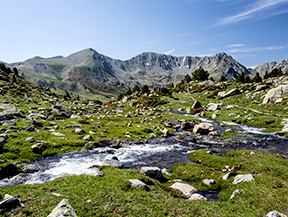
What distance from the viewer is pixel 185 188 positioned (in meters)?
20.1

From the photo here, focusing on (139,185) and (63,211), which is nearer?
(63,211)

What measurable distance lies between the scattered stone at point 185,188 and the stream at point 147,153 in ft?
25.7

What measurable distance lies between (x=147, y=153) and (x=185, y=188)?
16994mm

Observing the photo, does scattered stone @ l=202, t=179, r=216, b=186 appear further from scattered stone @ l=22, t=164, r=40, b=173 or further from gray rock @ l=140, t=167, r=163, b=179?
scattered stone @ l=22, t=164, r=40, b=173

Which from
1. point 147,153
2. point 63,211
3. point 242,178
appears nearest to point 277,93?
point 242,178

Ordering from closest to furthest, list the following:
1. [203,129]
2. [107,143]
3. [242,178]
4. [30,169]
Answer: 1. [242,178]
2. [30,169]
3. [107,143]
4. [203,129]

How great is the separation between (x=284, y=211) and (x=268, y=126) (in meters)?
52.8

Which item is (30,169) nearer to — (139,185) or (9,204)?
(9,204)

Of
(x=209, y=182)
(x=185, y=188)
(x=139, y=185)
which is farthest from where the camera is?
(x=209, y=182)

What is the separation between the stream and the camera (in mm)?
25414

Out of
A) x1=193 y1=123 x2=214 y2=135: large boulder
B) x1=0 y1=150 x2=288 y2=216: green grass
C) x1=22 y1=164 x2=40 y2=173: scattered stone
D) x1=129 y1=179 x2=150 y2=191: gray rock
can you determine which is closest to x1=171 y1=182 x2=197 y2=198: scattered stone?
x1=0 y1=150 x2=288 y2=216: green grass

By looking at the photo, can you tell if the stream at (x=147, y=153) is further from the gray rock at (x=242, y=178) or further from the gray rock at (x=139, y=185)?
the gray rock at (x=242, y=178)

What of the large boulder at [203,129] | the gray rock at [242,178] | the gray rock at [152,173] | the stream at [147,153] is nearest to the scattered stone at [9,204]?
the stream at [147,153]

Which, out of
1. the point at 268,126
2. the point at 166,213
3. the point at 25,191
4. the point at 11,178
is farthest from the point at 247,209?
the point at 268,126
